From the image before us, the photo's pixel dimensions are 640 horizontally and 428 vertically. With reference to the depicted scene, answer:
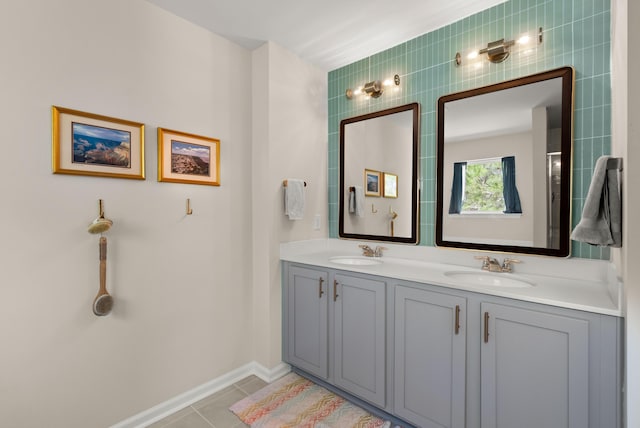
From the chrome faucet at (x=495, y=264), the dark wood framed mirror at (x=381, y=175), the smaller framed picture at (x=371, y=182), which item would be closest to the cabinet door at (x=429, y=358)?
the chrome faucet at (x=495, y=264)

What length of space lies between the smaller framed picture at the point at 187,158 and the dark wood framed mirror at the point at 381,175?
1086 mm

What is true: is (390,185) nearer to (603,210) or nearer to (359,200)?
(359,200)

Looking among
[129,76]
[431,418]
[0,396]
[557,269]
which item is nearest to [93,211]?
[129,76]

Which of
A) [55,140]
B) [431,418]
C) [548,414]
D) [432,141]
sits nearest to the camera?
[548,414]

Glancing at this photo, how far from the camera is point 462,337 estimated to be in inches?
60.1

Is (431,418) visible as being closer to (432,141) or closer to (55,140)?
(432,141)

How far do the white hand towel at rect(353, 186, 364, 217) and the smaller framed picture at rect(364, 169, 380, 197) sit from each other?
0.13 feet

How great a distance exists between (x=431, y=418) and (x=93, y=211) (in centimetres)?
213

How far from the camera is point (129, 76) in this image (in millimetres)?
1789

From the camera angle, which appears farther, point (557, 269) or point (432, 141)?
point (432, 141)

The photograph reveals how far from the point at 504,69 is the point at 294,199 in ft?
5.37

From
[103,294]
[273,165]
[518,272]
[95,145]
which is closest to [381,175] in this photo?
[273,165]

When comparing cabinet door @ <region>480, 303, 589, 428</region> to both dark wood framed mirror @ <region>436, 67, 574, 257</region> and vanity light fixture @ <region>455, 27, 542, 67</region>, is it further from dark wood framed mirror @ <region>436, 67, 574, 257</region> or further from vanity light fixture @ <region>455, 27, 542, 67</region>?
vanity light fixture @ <region>455, 27, 542, 67</region>

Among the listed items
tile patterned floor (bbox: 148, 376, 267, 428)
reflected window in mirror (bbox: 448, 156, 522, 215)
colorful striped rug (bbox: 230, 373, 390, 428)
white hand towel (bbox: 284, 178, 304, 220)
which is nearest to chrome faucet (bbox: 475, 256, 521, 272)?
reflected window in mirror (bbox: 448, 156, 522, 215)
